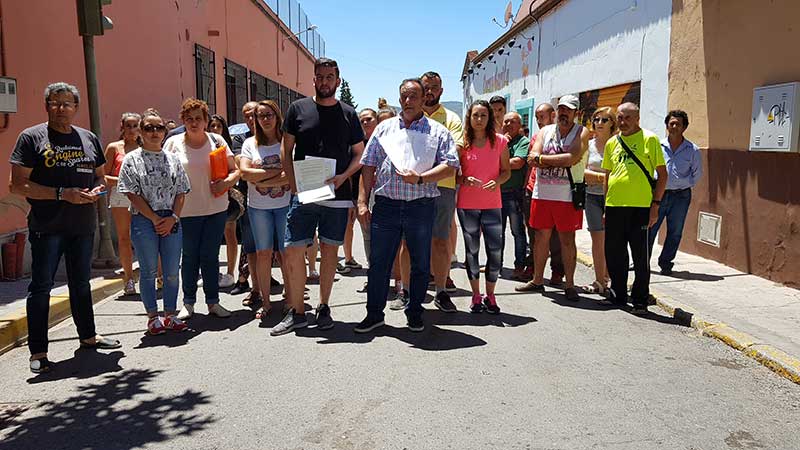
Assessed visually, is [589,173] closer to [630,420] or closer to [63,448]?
[630,420]

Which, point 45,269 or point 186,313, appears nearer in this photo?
point 45,269

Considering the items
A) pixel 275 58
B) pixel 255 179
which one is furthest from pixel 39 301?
pixel 275 58

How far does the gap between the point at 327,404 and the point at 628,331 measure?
283 centimetres

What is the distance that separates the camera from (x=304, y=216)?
498 centimetres

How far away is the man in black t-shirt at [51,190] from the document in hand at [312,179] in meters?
1.44

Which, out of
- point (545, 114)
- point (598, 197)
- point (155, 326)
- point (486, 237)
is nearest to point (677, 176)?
point (598, 197)

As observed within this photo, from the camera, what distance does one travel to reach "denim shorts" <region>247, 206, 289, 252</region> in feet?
17.6

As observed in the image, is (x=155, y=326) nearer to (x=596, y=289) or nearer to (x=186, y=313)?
(x=186, y=313)

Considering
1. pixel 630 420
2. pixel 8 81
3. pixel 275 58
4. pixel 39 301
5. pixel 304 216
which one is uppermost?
pixel 275 58

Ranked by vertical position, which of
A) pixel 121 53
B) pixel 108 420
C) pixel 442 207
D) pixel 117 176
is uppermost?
pixel 121 53

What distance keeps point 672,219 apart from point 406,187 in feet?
13.4

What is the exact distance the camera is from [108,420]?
11.3 feet

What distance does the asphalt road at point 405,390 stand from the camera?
128 inches

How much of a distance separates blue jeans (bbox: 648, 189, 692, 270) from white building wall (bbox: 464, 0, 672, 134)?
7.45ft
